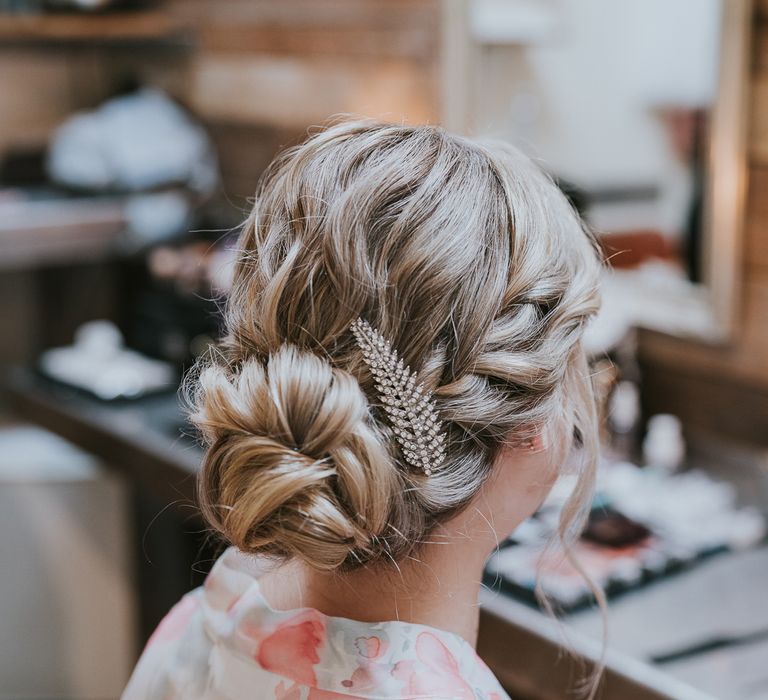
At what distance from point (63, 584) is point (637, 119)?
1.62 metres

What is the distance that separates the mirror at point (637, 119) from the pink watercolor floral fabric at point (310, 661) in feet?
3.13

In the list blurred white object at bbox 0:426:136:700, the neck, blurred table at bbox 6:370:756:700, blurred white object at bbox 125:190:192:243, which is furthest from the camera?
blurred white object at bbox 125:190:192:243

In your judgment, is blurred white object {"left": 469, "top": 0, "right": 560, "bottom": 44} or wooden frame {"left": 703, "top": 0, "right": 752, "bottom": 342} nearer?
wooden frame {"left": 703, "top": 0, "right": 752, "bottom": 342}

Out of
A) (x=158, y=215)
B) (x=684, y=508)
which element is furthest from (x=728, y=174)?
(x=158, y=215)

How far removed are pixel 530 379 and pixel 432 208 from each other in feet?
0.53

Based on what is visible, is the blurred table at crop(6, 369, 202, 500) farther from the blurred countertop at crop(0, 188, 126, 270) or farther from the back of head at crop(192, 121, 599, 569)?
the back of head at crop(192, 121, 599, 569)

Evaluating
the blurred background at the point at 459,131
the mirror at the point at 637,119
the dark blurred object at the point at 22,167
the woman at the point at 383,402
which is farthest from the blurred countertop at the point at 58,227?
the woman at the point at 383,402

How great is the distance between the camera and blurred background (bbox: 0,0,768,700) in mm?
1407

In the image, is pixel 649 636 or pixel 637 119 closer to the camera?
pixel 649 636

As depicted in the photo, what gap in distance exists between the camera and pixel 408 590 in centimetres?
88

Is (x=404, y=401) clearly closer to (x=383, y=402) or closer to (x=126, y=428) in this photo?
(x=383, y=402)

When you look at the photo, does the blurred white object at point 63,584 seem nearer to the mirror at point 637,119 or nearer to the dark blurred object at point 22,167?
the dark blurred object at point 22,167

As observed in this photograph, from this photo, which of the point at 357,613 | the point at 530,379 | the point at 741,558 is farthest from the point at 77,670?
the point at 530,379

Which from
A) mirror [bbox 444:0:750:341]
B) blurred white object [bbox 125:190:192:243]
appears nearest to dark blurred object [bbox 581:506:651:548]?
mirror [bbox 444:0:750:341]
